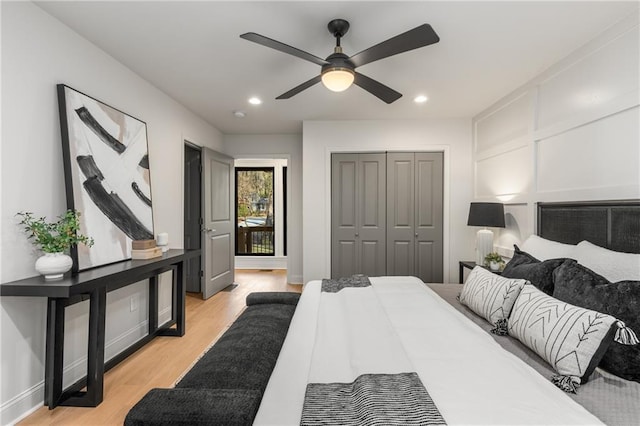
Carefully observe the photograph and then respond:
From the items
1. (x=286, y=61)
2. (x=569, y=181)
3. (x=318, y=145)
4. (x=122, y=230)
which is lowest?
(x=122, y=230)

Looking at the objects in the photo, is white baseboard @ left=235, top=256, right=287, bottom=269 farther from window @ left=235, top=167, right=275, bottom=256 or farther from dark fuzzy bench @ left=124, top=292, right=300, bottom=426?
dark fuzzy bench @ left=124, top=292, right=300, bottom=426

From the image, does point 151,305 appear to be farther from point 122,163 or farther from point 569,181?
point 569,181

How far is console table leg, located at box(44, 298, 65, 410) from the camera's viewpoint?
76.5 inches

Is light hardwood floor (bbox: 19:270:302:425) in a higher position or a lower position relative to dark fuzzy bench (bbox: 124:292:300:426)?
lower

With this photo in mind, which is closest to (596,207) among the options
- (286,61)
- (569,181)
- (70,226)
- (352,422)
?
(569,181)

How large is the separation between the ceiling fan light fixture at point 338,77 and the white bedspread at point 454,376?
4.93 feet

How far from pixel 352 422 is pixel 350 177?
376 centimetres

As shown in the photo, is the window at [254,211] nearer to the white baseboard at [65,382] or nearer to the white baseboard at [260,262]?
the white baseboard at [260,262]

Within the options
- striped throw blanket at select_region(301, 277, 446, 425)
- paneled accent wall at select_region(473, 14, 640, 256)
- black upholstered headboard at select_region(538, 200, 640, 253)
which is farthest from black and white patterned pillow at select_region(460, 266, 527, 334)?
paneled accent wall at select_region(473, 14, 640, 256)

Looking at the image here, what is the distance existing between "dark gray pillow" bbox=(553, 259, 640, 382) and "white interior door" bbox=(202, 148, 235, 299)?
12.8 ft

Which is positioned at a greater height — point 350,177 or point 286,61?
point 286,61

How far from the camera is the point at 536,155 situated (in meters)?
2.96

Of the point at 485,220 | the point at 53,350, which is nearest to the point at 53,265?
the point at 53,350

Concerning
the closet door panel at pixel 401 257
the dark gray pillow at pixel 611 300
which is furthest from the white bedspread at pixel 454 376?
the closet door panel at pixel 401 257
